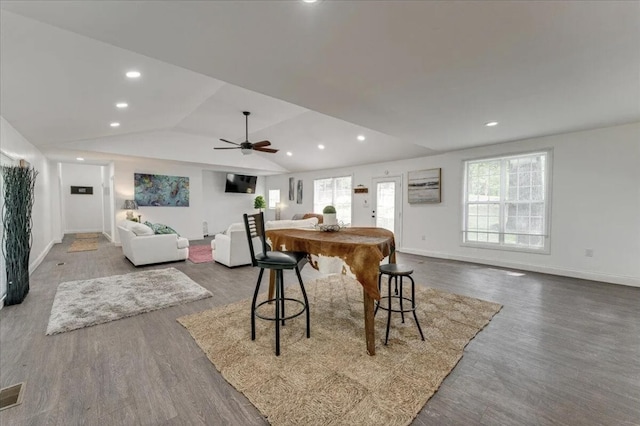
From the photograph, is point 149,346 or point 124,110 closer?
point 149,346

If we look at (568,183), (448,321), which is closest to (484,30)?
(448,321)

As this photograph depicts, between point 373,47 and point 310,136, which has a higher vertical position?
point 310,136

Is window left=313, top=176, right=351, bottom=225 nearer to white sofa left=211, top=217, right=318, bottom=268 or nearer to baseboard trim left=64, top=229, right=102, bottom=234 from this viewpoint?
white sofa left=211, top=217, right=318, bottom=268

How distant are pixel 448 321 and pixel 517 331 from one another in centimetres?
61

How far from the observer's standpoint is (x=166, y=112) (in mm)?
4703

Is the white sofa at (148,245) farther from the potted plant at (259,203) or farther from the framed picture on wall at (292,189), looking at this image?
the framed picture on wall at (292,189)

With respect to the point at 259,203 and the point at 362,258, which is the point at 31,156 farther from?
the point at 362,258

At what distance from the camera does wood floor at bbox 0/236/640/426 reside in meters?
Answer: 1.60

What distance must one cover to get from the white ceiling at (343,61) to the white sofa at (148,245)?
199cm

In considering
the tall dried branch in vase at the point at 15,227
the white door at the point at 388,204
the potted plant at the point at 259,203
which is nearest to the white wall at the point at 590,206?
the white door at the point at 388,204

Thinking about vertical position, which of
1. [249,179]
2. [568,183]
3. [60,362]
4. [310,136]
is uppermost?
[310,136]

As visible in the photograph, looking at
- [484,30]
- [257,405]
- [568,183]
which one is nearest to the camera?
[257,405]

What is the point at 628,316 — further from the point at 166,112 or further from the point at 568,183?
the point at 166,112

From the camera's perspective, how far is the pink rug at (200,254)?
577 cm
